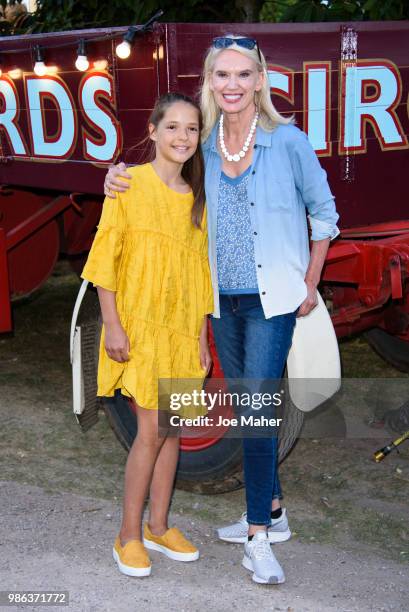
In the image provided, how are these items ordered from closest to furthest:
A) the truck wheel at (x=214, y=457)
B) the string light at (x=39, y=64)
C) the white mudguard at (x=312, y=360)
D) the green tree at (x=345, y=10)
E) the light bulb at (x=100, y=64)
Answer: the white mudguard at (x=312, y=360), the truck wheel at (x=214, y=457), the light bulb at (x=100, y=64), the string light at (x=39, y=64), the green tree at (x=345, y=10)

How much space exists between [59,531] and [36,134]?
2053 mm

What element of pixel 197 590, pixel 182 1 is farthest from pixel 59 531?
pixel 182 1

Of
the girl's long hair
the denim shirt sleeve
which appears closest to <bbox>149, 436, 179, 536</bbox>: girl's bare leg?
the girl's long hair

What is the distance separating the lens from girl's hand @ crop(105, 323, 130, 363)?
3.02 m

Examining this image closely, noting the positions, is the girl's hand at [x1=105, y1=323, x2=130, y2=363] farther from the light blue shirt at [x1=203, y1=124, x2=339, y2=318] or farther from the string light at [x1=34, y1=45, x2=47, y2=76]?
the string light at [x1=34, y1=45, x2=47, y2=76]

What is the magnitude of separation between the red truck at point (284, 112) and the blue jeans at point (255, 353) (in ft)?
1.84

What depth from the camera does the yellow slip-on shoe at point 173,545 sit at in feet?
10.8

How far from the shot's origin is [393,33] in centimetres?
392

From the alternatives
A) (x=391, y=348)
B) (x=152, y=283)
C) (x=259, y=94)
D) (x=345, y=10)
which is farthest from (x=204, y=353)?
(x=345, y=10)

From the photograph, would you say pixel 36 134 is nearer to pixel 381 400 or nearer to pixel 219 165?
pixel 219 165

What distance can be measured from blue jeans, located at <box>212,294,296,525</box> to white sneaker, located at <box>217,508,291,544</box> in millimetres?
227

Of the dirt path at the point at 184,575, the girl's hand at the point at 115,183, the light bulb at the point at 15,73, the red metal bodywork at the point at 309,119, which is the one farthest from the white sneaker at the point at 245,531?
the light bulb at the point at 15,73

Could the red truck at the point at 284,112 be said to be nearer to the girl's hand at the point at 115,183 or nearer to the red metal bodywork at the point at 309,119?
the red metal bodywork at the point at 309,119

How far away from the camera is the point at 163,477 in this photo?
3.28 metres
